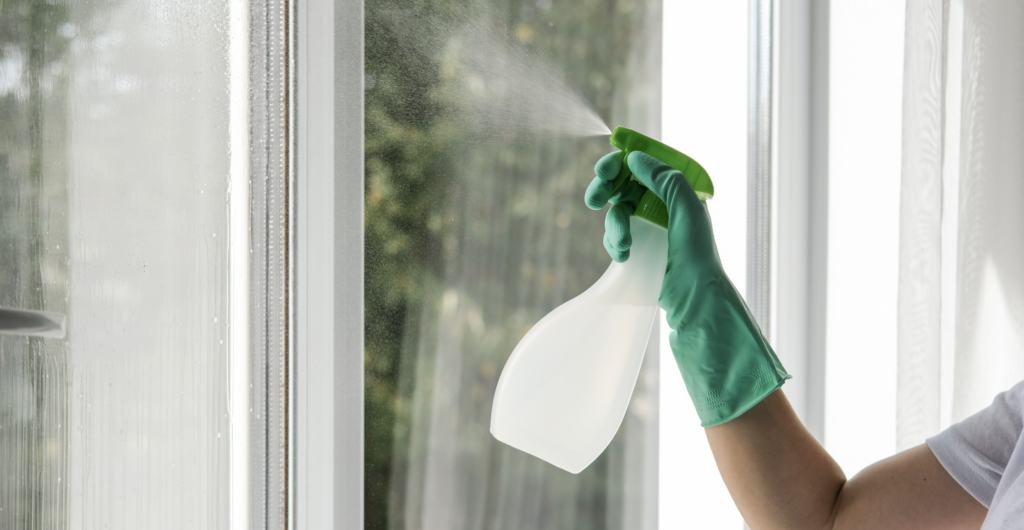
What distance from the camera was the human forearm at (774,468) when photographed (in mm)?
687

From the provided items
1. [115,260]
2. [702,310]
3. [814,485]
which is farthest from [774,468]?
[115,260]

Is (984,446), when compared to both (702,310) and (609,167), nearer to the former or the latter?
(702,310)

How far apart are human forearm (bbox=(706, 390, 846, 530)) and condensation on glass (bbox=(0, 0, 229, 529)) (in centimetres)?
49

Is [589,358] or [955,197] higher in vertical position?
[955,197]

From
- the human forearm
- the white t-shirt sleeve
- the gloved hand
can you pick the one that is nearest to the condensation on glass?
the gloved hand

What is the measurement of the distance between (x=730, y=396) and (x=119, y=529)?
0.55 metres

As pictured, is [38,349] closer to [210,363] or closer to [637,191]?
[210,363]

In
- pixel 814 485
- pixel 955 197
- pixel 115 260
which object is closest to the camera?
pixel 115 260

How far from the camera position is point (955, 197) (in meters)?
0.94

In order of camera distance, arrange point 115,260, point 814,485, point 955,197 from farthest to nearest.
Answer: point 955,197 < point 814,485 < point 115,260

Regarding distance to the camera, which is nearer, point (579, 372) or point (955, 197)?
point (579, 372)

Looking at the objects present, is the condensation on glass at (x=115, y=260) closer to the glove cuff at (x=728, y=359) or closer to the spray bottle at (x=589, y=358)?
the spray bottle at (x=589, y=358)

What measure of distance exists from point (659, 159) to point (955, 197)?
1.87 feet

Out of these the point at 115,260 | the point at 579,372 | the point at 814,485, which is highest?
the point at 115,260
